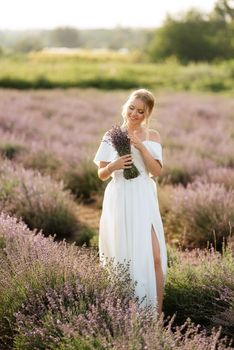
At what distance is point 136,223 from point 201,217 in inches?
90.8

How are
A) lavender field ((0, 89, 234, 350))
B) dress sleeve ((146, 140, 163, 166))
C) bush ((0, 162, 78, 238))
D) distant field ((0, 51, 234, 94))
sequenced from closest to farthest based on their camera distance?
lavender field ((0, 89, 234, 350)) → dress sleeve ((146, 140, 163, 166)) → bush ((0, 162, 78, 238)) → distant field ((0, 51, 234, 94))

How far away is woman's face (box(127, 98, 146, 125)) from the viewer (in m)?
4.21

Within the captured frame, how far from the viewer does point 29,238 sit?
4488 millimetres

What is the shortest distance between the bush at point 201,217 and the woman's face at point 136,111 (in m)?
1.96

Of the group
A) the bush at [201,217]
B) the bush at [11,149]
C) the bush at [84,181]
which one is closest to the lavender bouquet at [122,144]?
the bush at [201,217]

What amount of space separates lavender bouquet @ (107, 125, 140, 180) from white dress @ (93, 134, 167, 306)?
0.06m

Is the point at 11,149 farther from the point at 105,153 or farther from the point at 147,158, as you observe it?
the point at 147,158

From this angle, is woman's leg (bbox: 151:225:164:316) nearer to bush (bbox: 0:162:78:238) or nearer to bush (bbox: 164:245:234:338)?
bush (bbox: 164:245:234:338)

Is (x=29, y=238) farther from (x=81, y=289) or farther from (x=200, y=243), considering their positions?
(x=200, y=243)

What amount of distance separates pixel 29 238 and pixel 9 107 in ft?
33.1

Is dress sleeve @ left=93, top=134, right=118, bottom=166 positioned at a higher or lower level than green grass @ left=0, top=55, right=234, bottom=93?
higher

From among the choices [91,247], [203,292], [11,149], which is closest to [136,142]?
[203,292]

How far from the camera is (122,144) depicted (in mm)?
4074

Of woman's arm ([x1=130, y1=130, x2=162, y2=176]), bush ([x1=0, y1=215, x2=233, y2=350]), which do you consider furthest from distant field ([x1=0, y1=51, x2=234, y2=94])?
bush ([x1=0, y1=215, x2=233, y2=350])
